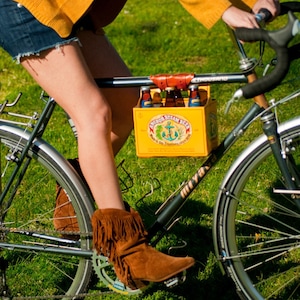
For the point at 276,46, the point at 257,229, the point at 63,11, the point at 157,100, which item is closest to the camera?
the point at 276,46

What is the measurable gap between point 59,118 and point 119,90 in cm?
248

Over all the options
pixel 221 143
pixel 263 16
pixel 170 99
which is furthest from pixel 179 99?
pixel 263 16

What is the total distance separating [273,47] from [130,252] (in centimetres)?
105

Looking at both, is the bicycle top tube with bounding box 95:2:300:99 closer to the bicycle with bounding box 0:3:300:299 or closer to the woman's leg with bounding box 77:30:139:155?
the bicycle with bounding box 0:3:300:299

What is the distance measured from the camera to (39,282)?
414 cm

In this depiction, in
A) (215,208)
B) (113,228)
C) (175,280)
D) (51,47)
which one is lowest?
(175,280)

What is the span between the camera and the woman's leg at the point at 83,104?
3246mm

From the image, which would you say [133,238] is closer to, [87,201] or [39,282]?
[87,201]

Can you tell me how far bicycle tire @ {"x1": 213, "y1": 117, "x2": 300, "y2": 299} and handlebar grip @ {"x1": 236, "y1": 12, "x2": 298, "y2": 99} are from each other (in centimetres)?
35

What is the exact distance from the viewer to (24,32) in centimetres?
321

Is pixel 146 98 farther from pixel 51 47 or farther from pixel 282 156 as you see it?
pixel 282 156

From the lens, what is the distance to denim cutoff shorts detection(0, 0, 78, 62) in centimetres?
318

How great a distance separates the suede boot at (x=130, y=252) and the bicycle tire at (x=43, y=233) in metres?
0.22

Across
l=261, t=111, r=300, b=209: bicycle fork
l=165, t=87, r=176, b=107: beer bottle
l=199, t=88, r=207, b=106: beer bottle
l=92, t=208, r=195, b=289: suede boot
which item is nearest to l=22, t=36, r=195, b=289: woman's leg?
l=92, t=208, r=195, b=289: suede boot
